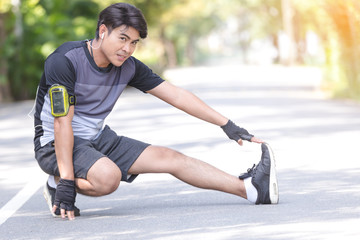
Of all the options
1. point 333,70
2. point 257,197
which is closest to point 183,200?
point 257,197

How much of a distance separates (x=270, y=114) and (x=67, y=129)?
10.5 m

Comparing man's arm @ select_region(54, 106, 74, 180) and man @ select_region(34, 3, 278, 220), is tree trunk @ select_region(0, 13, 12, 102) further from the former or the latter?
man's arm @ select_region(54, 106, 74, 180)

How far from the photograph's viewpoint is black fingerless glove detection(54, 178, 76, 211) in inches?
209

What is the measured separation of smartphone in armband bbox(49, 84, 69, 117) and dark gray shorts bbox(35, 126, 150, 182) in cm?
35

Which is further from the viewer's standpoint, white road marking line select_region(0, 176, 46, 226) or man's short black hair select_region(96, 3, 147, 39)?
white road marking line select_region(0, 176, 46, 226)

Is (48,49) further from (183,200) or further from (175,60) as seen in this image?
(175,60)

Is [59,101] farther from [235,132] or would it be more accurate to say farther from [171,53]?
[171,53]

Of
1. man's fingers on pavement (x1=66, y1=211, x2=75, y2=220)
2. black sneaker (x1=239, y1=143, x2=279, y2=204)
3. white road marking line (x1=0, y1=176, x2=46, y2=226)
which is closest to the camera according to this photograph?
man's fingers on pavement (x1=66, y1=211, x2=75, y2=220)

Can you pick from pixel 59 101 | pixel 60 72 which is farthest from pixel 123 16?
pixel 59 101

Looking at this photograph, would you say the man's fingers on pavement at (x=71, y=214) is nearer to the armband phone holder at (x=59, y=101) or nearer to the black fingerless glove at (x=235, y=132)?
the armband phone holder at (x=59, y=101)

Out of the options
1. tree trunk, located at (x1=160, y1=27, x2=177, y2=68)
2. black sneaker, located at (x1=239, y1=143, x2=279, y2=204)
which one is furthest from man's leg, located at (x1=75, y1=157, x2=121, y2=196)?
tree trunk, located at (x1=160, y1=27, x2=177, y2=68)

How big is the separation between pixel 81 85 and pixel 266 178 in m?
1.47

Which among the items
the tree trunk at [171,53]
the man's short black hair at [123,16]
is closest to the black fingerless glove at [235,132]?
the man's short black hair at [123,16]

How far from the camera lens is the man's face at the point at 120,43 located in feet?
17.7
